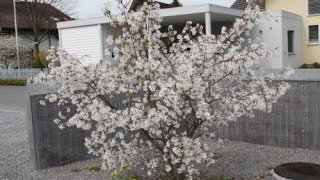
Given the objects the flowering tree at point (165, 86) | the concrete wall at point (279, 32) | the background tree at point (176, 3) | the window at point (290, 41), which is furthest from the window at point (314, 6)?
the flowering tree at point (165, 86)

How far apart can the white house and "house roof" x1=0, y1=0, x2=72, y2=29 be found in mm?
15066

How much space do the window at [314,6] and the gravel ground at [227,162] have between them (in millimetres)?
22684

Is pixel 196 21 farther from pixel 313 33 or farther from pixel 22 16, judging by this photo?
pixel 22 16

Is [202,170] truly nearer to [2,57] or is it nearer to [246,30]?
[246,30]

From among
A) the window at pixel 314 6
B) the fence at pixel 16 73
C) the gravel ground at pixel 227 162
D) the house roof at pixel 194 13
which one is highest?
the window at pixel 314 6

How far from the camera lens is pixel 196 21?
1050 inches

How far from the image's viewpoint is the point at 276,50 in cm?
509

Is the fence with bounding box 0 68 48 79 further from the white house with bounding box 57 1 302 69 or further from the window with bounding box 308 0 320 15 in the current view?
the window with bounding box 308 0 320 15

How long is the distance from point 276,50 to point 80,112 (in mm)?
2145

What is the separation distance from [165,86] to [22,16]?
41955 mm

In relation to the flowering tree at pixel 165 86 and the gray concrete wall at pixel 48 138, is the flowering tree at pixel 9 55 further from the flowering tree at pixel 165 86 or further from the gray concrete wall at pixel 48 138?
the flowering tree at pixel 165 86

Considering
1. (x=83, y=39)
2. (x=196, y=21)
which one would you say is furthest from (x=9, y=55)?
(x=196, y=21)

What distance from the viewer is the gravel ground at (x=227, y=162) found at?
616 cm

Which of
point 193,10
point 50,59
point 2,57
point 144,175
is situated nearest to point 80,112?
point 50,59
